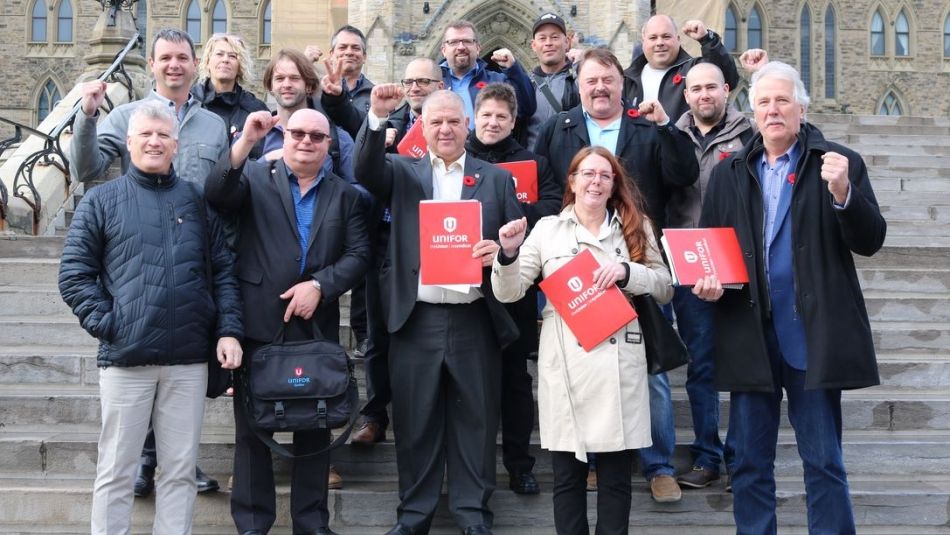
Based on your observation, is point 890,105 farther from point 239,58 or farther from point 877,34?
point 239,58

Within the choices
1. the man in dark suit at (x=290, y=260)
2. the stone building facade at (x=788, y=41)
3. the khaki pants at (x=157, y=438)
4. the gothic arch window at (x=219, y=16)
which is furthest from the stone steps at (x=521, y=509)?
the gothic arch window at (x=219, y=16)

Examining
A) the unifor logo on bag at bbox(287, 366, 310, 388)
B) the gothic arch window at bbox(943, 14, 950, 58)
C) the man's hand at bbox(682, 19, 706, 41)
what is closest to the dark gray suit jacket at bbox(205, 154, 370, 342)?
the unifor logo on bag at bbox(287, 366, 310, 388)

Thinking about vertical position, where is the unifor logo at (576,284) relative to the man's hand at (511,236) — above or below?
below

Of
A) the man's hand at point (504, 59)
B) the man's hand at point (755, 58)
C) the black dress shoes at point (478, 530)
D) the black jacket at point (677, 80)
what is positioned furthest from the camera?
the black jacket at point (677, 80)

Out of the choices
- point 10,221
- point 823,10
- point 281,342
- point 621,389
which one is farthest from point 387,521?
point 823,10

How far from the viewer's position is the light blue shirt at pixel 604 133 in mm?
5254

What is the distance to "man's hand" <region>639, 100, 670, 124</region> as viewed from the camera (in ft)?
15.4

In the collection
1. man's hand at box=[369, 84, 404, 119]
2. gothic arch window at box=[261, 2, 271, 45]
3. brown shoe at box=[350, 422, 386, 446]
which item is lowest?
brown shoe at box=[350, 422, 386, 446]

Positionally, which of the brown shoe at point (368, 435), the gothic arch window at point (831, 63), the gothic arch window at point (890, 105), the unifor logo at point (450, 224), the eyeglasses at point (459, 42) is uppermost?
the gothic arch window at point (831, 63)

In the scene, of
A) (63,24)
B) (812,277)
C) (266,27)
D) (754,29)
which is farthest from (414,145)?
(63,24)

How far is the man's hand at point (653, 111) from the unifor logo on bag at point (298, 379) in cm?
215

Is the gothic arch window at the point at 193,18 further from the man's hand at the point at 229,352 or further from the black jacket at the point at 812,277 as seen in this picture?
the black jacket at the point at 812,277

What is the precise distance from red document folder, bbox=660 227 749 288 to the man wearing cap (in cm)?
193

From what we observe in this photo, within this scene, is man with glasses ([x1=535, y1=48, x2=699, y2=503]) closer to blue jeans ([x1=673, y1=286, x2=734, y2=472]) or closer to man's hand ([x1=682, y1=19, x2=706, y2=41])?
blue jeans ([x1=673, y1=286, x2=734, y2=472])
